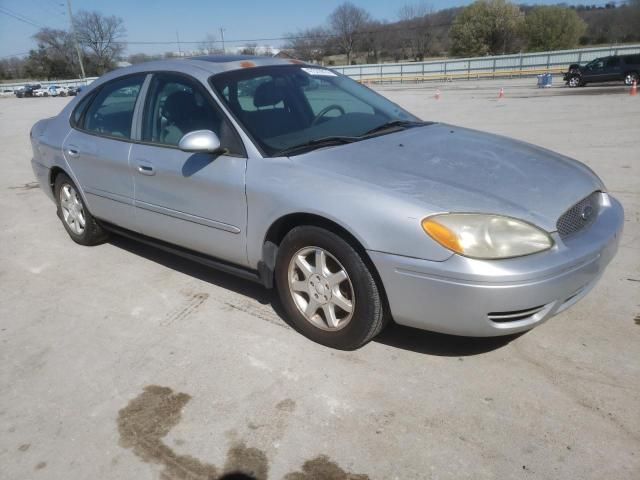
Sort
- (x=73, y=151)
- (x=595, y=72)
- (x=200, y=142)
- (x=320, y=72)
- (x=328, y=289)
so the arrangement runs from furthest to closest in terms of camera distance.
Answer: (x=595, y=72)
(x=73, y=151)
(x=320, y=72)
(x=200, y=142)
(x=328, y=289)

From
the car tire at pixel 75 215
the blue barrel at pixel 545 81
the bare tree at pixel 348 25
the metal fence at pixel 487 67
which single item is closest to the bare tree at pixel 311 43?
the bare tree at pixel 348 25

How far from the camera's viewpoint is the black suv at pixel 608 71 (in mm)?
23531

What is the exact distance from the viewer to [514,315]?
2.39m

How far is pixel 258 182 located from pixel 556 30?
67.1 meters

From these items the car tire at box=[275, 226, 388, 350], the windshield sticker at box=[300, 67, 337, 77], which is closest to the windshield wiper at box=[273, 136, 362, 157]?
the car tire at box=[275, 226, 388, 350]

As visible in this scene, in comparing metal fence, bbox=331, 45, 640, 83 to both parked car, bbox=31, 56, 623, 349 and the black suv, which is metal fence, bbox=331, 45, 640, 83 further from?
parked car, bbox=31, 56, 623, 349

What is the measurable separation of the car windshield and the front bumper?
1.05m

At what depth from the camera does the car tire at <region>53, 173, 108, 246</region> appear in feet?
15.1

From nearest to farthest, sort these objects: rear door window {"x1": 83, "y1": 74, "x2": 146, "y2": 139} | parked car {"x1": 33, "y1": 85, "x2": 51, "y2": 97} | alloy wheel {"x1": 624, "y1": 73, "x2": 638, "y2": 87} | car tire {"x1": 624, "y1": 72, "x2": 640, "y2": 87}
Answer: rear door window {"x1": 83, "y1": 74, "x2": 146, "y2": 139}, car tire {"x1": 624, "y1": 72, "x2": 640, "y2": 87}, alloy wheel {"x1": 624, "y1": 73, "x2": 638, "y2": 87}, parked car {"x1": 33, "y1": 85, "x2": 51, "y2": 97}

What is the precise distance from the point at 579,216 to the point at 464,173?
0.64 m

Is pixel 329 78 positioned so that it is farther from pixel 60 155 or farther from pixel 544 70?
pixel 544 70

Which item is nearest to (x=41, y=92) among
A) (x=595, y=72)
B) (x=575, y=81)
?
(x=575, y=81)

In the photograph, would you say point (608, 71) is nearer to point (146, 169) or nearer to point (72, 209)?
point (72, 209)

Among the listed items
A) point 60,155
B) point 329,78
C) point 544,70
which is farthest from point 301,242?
point 544,70
